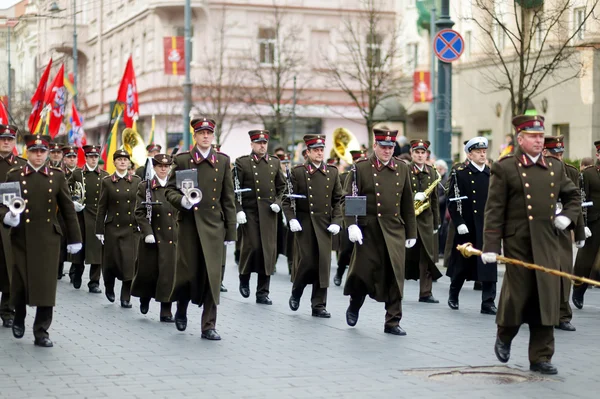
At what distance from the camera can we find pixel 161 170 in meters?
14.3

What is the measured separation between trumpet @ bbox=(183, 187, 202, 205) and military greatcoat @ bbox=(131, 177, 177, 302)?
84.2 inches

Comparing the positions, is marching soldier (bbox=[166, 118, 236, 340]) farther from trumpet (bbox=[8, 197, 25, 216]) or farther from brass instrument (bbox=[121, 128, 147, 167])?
brass instrument (bbox=[121, 128, 147, 167])

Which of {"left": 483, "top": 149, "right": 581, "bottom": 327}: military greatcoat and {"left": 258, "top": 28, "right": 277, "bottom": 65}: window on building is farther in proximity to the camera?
{"left": 258, "top": 28, "right": 277, "bottom": 65}: window on building

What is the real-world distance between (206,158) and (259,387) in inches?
148

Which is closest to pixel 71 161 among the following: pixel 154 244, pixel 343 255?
pixel 343 255

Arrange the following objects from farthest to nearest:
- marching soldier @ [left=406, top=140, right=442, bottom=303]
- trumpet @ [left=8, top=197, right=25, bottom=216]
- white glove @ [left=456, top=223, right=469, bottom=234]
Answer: marching soldier @ [left=406, top=140, right=442, bottom=303], white glove @ [left=456, top=223, right=469, bottom=234], trumpet @ [left=8, top=197, right=25, bottom=216]

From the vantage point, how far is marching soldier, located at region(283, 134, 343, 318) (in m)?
14.4

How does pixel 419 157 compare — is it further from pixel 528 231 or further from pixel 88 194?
pixel 528 231

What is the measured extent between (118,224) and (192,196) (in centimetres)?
453

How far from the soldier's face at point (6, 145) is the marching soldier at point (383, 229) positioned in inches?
141

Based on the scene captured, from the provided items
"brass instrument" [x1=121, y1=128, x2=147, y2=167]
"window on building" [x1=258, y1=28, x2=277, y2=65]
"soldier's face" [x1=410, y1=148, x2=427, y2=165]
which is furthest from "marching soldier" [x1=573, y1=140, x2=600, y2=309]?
"window on building" [x1=258, y1=28, x2=277, y2=65]

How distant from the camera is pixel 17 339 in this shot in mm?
12008

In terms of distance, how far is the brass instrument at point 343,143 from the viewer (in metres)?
27.1

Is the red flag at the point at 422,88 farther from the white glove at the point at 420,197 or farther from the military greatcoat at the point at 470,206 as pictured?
the military greatcoat at the point at 470,206
